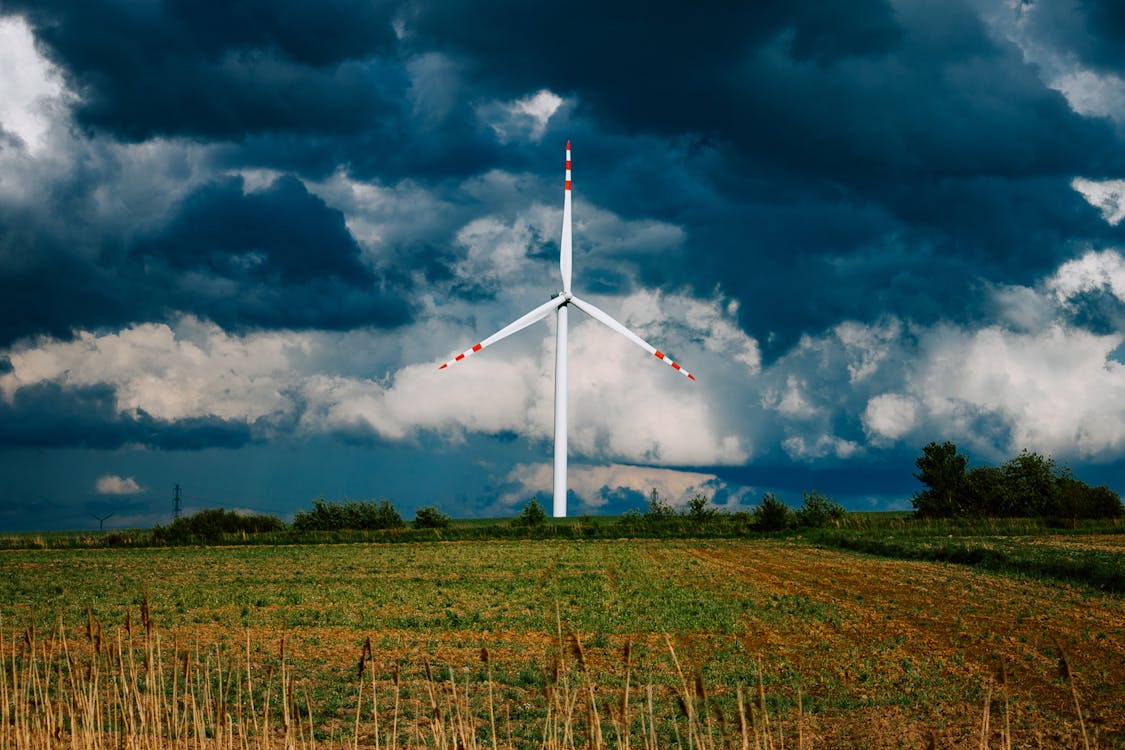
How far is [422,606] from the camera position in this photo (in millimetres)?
27188

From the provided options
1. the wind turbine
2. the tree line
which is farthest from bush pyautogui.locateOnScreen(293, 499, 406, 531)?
the tree line

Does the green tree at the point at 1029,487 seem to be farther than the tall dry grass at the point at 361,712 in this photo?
Yes

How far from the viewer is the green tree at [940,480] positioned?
86938 mm

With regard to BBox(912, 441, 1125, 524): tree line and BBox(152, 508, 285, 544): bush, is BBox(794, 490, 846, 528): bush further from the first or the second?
BBox(152, 508, 285, 544): bush

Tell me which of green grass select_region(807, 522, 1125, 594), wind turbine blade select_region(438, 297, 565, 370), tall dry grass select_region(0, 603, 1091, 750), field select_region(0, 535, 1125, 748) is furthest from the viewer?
wind turbine blade select_region(438, 297, 565, 370)

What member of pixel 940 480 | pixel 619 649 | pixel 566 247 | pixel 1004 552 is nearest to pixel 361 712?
pixel 619 649

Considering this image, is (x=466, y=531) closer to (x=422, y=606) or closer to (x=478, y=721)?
(x=422, y=606)

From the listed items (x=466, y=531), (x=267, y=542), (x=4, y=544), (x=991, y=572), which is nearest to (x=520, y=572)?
(x=991, y=572)

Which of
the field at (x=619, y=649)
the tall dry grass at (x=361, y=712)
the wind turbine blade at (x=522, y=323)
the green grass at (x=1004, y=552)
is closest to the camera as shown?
the tall dry grass at (x=361, y=712)

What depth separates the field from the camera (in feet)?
41.1

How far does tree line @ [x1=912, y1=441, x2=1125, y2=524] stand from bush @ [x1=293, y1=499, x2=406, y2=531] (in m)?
53.1

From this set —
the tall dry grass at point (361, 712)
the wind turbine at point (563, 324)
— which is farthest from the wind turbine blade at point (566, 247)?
the tall dry grass at point (361, 712)

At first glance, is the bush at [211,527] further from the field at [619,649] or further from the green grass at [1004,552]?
the green grass at [1004,552]

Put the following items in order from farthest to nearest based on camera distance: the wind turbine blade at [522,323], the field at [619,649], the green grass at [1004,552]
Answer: the wind turbine blade at [522,323], the green grass at [1004,552], the field at [619,649]
